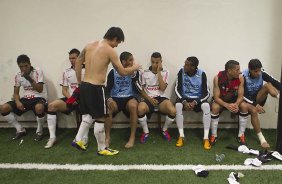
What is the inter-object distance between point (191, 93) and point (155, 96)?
0.57 m

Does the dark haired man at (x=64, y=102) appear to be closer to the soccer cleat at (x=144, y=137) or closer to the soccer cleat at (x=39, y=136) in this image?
the soccer cleat at (x=39, y=136)

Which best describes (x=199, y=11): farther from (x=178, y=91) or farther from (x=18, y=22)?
(x=18, y=22)

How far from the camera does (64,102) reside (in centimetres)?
491

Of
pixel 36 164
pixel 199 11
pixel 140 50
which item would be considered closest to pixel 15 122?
pixel 36 164

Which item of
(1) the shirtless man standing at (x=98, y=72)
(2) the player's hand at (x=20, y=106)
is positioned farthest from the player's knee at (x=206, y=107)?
(2) the player's hand at (x=20, y=106)

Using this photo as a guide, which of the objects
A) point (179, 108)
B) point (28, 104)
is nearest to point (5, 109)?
point (28, 104)

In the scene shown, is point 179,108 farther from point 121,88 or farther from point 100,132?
point 100,132

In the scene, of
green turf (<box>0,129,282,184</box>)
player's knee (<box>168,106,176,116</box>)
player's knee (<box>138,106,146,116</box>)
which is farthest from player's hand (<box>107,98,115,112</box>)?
player's knee (<box>168,106,176,116</box>)

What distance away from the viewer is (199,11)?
16.8 feet

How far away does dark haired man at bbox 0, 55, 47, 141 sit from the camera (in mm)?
4957

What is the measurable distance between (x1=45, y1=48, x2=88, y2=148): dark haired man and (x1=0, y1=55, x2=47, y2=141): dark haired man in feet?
0.93

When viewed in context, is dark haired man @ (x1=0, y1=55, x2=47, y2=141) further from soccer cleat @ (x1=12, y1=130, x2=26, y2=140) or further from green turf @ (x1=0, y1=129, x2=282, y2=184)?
green turf @ (x1=0, y1=129, x2=282, y2=184)

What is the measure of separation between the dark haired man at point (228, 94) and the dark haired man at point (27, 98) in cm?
264

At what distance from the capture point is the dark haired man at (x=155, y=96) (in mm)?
4742
